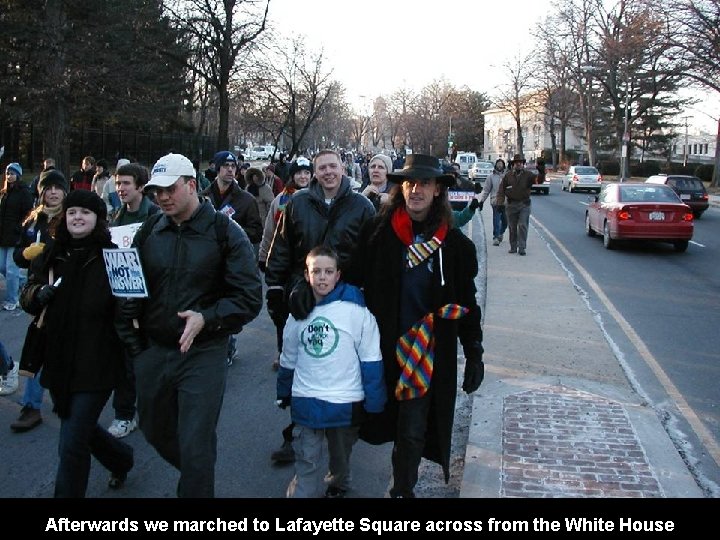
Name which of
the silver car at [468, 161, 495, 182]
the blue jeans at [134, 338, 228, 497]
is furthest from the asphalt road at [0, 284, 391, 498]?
the silver car at [468, 161, 495, 182]

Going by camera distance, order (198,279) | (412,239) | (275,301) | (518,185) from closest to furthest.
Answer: (198,279), (412,239), (275,301), (518,185)

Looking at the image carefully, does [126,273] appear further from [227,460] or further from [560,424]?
[560,424]

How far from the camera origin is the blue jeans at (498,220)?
653 inches

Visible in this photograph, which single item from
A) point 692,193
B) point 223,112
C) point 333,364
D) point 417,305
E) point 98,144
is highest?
point 223,112

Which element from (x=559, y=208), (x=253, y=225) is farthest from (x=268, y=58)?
(x=253, y=225)

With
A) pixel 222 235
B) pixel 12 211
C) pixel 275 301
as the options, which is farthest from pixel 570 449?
pixel 12 211

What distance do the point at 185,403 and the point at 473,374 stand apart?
1.55 meters

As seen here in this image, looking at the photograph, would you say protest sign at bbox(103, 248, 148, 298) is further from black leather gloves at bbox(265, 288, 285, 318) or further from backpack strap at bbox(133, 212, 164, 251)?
black leather gloves at bbox(265, 288, 285, 318)

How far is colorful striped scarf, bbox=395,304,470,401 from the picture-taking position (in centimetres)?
398

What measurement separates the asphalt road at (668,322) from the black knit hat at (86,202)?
394 centimetres

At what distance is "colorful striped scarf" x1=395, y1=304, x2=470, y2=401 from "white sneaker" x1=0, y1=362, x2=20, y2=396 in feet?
13.3

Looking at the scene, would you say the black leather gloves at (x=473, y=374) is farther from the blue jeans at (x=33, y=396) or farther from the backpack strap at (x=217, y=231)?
the blue jeans at (x=33, y=396)

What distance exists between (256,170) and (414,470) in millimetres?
8836

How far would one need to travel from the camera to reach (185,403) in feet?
12.1
